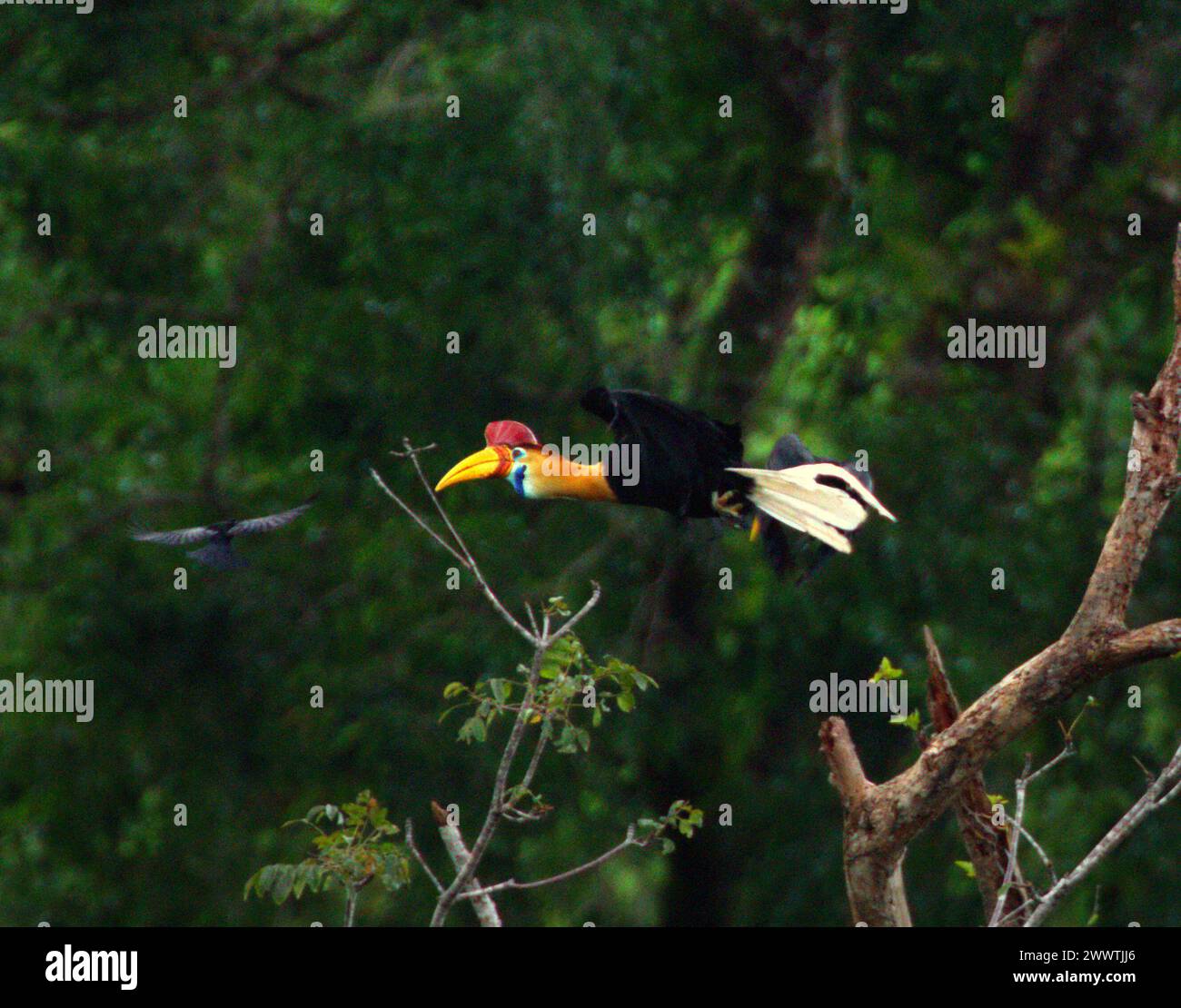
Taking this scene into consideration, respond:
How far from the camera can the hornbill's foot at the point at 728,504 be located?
17.0 ft

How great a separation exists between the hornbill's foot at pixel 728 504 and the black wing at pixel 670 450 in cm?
1

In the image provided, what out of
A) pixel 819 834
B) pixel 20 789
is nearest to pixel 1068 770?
pixel 819 834

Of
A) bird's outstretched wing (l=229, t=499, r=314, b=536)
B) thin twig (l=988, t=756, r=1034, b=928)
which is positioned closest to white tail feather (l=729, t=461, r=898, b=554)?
thin twig (l=988, t=756, r=1034, b=928)

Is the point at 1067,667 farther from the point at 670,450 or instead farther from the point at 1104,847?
the point at 670,450

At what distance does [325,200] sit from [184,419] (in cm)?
169

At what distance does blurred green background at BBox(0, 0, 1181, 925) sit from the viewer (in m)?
9.64

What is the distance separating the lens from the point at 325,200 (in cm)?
1002

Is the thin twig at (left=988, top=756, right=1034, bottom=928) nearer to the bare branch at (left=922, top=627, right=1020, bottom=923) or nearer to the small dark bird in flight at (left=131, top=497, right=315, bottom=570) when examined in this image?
the bare branch at (left=922, top=627, right=1020, bottom=923)

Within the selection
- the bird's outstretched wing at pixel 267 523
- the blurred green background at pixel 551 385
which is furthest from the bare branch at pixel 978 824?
the blurred green background at pixel 551 385

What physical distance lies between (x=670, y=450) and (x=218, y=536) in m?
1.29

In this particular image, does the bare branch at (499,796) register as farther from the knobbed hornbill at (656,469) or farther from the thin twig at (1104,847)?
the thin twig at (1104,847)

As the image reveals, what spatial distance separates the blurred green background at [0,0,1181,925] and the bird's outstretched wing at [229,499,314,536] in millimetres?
3892

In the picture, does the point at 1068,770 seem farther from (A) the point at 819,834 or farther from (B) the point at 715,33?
(B) the point at 715,33

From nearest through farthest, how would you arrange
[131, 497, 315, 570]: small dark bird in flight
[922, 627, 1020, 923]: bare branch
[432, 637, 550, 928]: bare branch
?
1. [432, 637, 550, 928]: bare branch
2. [922, 627, 1020, 923]: bare branch
3. [131, 497, 315, 570]: small dark bird in flight
